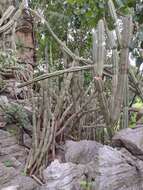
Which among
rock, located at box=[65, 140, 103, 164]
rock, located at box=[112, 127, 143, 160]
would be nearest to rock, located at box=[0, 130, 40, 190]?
rock, located at box=[65, 140, 103, 164]

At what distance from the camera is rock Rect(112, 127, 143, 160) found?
11.6 ft

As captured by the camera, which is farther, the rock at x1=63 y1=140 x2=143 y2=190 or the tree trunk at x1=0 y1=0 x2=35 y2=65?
the tree trunk at x1=0 y1=0 x2=35 y2=65

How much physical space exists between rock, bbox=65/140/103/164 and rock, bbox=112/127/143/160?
23 centimetres

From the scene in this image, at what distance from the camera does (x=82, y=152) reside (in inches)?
154

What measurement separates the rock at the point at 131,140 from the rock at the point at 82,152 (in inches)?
8.9

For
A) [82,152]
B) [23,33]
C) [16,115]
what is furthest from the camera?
[23,33]

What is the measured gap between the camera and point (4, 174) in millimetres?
3949

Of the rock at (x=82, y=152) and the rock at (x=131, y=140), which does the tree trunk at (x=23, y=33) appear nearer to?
the rock at (x=82, y=152)

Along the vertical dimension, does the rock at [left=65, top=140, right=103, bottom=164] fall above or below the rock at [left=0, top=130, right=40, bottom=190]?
above

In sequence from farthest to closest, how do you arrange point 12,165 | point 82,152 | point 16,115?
point 16,115 < point 12,165 < point 82,152

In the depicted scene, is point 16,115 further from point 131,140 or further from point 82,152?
point 131,140

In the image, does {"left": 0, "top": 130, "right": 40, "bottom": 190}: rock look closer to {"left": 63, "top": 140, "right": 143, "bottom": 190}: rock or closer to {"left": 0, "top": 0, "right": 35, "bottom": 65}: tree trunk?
{"left": 63, "top": 140, "right": 143, "bottom": 190}: rock

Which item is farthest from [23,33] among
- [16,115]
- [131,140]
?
[131,140]

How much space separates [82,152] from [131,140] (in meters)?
0.58
